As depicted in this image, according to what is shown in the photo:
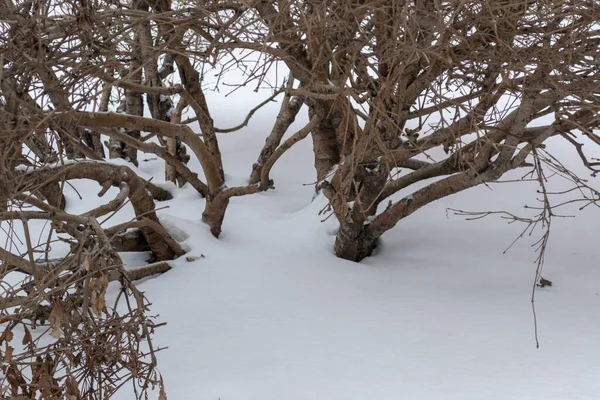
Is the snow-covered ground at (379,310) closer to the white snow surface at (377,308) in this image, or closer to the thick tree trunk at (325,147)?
the white snow surface at (377,308)

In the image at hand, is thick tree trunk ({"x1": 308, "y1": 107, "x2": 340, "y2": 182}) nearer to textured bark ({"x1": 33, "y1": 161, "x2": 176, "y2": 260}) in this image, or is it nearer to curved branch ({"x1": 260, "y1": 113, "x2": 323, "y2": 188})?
curved branch ({"x1": 260, "y1": 113, "x2": 323, "y2": 188})

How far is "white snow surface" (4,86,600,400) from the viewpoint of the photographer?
4.09 meters

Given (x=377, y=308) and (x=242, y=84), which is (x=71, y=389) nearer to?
(x=242, y=84)

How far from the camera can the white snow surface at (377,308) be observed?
4086mm

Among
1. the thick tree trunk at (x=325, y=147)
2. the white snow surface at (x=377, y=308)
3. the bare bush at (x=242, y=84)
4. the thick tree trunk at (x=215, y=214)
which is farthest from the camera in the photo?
the thick tree trunk at (x=325, y=147)

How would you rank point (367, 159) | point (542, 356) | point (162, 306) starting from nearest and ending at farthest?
point (542, 356), point (162, 306), point (367, 159)

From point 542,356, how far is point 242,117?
808 centimetres

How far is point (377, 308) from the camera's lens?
5.14m

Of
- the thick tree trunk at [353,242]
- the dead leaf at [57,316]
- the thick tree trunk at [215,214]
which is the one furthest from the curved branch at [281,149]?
the dead leaf at [57,316]

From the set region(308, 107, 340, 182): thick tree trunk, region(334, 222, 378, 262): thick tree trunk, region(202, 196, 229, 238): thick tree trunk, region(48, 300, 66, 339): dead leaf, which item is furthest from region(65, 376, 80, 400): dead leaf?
region(308, 107, 340, 182): thick tree trunk

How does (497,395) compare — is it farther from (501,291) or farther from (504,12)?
(504,12)

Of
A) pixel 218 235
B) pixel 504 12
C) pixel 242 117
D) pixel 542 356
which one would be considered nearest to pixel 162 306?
pixel 218 235

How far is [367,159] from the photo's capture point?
18.1 ft

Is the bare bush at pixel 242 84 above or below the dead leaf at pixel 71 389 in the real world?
above
